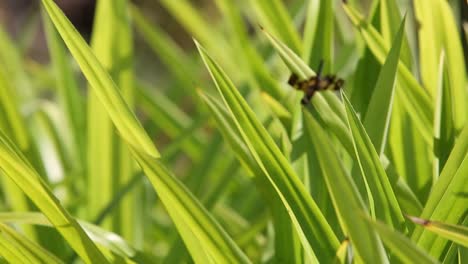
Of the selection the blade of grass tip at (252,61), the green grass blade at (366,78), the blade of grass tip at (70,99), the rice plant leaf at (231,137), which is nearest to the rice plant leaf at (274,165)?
the rice plant leaf at (231,137)

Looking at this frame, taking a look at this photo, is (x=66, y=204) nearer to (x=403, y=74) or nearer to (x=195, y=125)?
(x=195, y=125)

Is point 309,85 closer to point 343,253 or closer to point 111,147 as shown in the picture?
point 343,253

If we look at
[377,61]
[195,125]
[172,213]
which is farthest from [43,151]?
[172,213]

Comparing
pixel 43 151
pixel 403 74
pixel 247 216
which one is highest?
pixel 43 151

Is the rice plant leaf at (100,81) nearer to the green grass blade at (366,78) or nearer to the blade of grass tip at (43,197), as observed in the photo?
the blade of grass tip at (43,197)

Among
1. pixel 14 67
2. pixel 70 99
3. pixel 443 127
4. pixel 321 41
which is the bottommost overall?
pixel 443 127

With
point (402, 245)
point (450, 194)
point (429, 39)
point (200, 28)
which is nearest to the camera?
point (402, 245)

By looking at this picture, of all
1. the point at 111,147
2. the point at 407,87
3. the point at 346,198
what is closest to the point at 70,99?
the point at 111,147
